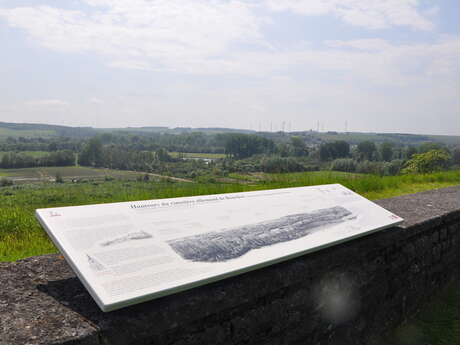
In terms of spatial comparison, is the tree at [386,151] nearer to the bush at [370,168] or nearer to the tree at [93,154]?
the bush at [370,168]

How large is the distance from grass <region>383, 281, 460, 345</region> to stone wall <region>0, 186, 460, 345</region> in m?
0.10

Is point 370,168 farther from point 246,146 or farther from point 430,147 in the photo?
point 246,146

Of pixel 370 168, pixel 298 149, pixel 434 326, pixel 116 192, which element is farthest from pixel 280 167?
pixel 298 149

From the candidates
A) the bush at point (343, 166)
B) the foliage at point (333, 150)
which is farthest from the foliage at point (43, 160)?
the foliage at point (333, 150)

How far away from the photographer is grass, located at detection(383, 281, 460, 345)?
3092 millimetres

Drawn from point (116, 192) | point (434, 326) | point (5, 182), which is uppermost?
point (116, 192)

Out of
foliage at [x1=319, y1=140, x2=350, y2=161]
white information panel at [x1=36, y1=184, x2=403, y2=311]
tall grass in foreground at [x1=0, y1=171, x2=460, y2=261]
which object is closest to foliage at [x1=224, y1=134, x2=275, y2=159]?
foliage at [x1=319, y1=140, x2=350, y2=161]

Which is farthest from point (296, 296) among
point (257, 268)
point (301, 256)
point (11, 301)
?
point (11, 301)

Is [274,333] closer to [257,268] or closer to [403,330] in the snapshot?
[257,268]

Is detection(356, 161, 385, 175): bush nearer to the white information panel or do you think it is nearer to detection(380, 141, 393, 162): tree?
the white information panel

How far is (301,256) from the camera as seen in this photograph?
2359mm

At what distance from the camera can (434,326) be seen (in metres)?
3.33

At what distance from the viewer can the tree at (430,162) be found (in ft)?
34.7

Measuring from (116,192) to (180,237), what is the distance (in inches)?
116
